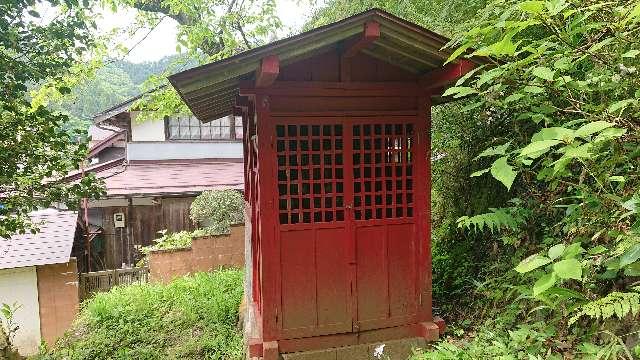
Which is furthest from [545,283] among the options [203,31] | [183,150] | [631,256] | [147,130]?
[147,130]

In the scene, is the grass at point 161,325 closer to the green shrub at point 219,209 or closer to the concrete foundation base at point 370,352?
the concrete foundation base at point 370,352

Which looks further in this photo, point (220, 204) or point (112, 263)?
point (112, 263)

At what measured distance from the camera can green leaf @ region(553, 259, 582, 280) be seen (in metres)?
1.79

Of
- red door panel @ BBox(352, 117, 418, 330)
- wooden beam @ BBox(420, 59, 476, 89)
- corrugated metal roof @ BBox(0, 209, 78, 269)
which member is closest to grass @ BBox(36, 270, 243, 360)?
corrugated metal roof @ BBox(0, 209, 78, 269)

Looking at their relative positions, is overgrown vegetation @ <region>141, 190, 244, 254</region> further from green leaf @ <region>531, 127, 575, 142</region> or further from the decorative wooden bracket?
green leaf @ <region>531, 127, 575, 142</region>

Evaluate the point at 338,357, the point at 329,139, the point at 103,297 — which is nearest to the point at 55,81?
the point at 329,139

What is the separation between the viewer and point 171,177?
14117 millimetres

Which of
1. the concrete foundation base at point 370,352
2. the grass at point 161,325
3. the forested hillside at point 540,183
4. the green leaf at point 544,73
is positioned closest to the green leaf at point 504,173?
the forested hillside at point 540,183

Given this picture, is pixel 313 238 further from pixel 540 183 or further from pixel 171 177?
pixel 171 177

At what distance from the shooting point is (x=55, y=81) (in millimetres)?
4508

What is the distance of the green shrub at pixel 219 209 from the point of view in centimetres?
1157

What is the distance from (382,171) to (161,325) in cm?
518

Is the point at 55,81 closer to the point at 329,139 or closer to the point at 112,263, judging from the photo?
the point at 329,139

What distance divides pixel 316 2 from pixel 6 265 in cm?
975
